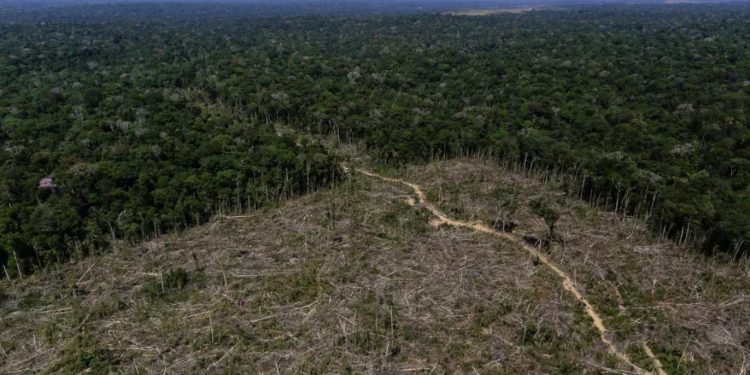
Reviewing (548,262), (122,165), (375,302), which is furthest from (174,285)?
(548,262)

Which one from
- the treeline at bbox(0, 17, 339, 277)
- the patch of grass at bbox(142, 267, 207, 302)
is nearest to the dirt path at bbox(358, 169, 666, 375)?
the treeline at bbox(0, 17, 339, 277)

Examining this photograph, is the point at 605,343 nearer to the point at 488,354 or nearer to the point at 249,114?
the point at 488,354

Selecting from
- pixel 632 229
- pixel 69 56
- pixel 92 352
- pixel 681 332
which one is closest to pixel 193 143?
pixel 92 352

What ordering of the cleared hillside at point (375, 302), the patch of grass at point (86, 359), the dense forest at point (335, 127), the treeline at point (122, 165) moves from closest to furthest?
1. the patch of grass at point (86, 359)
2. the cleared hillside at point (375, 302)
3. the treeline at point (122, 165)
4. the dense forest at point (335, 127)

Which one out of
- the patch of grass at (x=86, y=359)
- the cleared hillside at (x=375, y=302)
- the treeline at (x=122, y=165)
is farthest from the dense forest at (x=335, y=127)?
the patch of grass at (x=86, y=359)

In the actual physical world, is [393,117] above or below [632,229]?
above

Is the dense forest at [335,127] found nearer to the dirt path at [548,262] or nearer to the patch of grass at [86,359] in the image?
the dirt path at [548,262]
